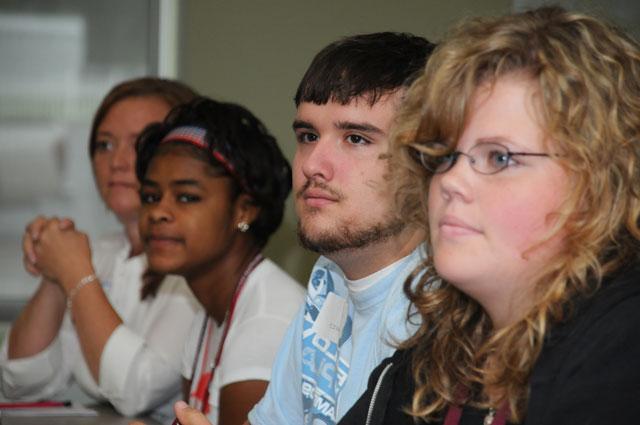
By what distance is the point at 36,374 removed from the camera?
2863mm

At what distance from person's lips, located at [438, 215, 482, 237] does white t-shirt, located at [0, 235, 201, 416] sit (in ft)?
4.61

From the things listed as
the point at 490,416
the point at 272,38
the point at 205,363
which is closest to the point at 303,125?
the point at 490,416

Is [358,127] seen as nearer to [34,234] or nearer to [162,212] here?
[162,212]

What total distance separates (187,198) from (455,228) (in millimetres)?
1318

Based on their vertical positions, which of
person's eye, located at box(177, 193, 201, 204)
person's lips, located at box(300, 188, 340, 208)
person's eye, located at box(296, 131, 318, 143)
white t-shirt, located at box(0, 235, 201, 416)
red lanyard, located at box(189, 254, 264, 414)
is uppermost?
person's eye, located at box(296, 131, 318, 143)

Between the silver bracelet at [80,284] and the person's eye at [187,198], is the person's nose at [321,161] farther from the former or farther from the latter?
the silver bracelet at [80,284]

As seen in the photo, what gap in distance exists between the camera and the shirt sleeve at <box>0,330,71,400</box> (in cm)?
285

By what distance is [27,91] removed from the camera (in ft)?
12.4

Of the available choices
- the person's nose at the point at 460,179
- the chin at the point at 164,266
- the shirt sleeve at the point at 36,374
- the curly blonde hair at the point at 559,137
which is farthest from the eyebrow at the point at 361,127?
the shirt sleeve at the point at 36,374

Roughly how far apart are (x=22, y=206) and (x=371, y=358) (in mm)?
2403

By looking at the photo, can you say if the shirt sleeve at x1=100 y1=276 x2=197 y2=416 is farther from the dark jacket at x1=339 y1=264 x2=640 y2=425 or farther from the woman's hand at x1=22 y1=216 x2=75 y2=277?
the dark jacket at x1=339 y1=264 x2=640 y2=425

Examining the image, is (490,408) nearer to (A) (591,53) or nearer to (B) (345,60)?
(A) (591,53)

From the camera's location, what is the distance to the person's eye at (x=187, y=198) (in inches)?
96.6

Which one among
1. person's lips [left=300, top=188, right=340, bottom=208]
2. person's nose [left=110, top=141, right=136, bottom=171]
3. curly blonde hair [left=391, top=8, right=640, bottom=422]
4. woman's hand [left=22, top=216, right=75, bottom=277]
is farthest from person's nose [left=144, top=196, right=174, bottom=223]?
curly blonde hair [left=391, top=8, right=640, bottom=422]
